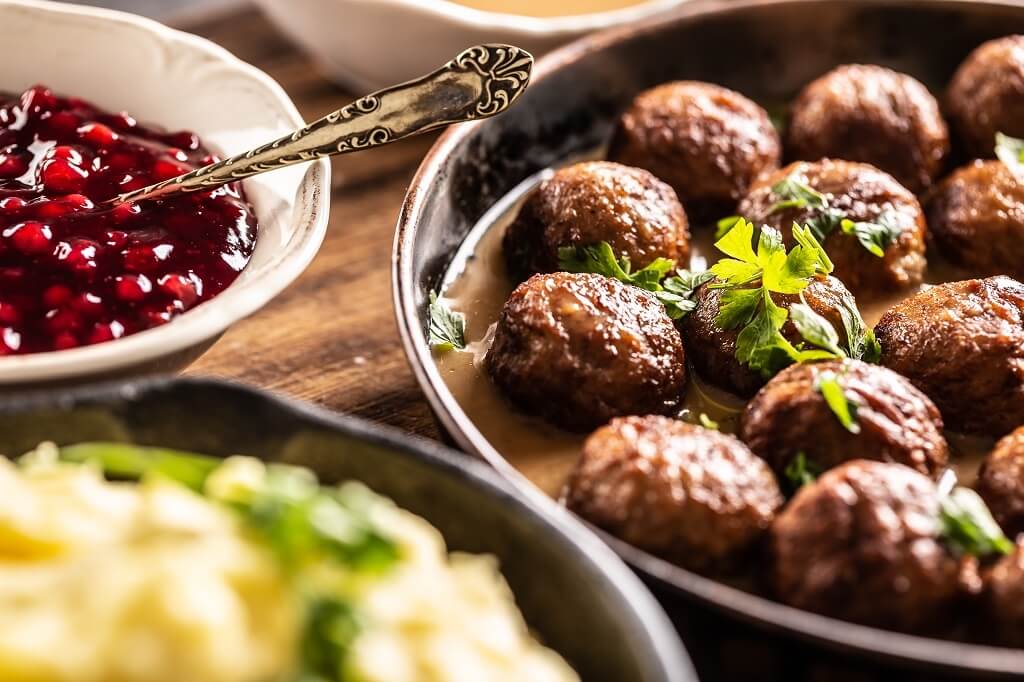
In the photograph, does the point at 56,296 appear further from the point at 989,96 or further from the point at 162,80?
the point at 989,96

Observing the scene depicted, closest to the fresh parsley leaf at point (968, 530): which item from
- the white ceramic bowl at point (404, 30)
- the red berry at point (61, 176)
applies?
the red berry at point (61, 176)

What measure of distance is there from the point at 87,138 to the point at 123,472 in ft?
4.27

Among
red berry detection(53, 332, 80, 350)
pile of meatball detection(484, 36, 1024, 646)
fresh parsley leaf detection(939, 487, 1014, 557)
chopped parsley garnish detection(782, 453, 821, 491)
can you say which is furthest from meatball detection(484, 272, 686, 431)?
red berry detection(53, 332, 80, 350)

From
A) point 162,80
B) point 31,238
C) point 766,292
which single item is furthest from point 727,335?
point 162,80

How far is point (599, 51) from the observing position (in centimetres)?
373

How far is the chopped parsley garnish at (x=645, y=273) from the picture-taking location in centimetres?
295

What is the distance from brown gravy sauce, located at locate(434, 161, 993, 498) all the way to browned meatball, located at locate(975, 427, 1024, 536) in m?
0.13

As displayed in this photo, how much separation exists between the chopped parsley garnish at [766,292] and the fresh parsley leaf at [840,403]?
18 centimetres

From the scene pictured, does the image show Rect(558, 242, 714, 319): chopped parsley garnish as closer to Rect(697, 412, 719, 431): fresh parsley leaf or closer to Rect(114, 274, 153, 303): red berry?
Rect(697, 412, 719, 431): fresh parsley leaf

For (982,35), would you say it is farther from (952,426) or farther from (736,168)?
(952,426)

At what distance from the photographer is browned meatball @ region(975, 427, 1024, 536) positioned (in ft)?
7.84

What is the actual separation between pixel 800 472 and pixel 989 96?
172cm

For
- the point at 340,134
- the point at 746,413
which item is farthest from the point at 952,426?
the point at 340,134

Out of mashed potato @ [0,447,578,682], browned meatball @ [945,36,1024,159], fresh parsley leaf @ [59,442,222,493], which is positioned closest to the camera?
mashed potato @ [0,447,578,682]
